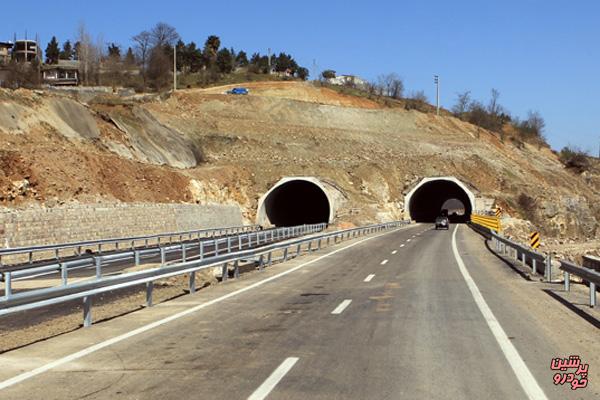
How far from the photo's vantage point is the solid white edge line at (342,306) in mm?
13630

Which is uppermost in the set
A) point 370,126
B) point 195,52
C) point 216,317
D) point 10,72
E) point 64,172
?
point 195,52

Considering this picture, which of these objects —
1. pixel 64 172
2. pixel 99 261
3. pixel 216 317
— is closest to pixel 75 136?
pixel 64 172

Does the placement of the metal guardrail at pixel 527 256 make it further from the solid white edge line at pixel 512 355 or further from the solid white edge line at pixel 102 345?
the solid white edge line at pixel 102 345

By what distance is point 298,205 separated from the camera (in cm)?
8412

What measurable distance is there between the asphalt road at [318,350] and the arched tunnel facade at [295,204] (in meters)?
51.1

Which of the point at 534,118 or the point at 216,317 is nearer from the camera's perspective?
the point at 216,317

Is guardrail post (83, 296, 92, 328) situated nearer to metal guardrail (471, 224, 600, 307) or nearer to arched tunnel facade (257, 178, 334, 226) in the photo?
metal guardrail (471, 224, 600, 307)

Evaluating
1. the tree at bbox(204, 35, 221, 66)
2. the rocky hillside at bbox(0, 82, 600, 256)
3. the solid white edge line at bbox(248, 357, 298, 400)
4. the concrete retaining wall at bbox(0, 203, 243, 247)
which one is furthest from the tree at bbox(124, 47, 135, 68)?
the solid white edge line at bbox(248, 357, 298, 400)

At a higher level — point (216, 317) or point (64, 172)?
point (64, 172)

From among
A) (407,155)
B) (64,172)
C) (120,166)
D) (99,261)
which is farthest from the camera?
(407,155)

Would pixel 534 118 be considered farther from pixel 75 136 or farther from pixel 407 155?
pixel 75 136

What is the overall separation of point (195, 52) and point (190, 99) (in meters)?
70.7

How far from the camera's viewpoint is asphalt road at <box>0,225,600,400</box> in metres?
7.49

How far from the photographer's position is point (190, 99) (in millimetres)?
96375
